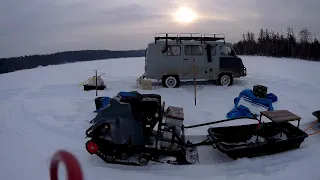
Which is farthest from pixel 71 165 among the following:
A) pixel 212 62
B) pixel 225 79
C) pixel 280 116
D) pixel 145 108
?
pixel 225 79

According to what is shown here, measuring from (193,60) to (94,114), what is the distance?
578cm

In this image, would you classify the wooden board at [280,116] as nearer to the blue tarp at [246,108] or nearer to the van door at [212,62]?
the blue tarp at [246,108]

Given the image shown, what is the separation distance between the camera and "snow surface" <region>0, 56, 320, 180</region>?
4.68 meters

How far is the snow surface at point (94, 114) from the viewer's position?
15.3ft

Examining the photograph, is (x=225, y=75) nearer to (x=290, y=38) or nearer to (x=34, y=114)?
(x=34, y=114)

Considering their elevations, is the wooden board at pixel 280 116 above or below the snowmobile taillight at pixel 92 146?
above

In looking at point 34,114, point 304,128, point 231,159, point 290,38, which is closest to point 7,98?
point 34,114

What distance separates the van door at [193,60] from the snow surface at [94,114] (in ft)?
2.35

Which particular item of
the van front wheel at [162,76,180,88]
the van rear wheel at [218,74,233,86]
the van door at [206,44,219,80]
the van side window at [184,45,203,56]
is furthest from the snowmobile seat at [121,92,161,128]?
the van rear wheel at [218,74,233,86]

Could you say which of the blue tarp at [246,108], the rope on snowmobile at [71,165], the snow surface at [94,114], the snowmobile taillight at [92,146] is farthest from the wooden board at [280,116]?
the rope on snowmobile at [71,165]

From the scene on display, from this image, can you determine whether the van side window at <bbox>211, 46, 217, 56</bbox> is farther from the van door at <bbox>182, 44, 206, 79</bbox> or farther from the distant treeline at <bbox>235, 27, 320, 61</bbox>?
the distant treeline at <bbox>235, 27, 320, 61</bbox>

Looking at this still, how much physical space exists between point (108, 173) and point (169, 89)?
309 inches

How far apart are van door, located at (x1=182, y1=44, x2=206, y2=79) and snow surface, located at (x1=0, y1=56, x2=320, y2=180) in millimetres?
715

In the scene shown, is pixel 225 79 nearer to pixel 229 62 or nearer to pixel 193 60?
pixel 229 62
